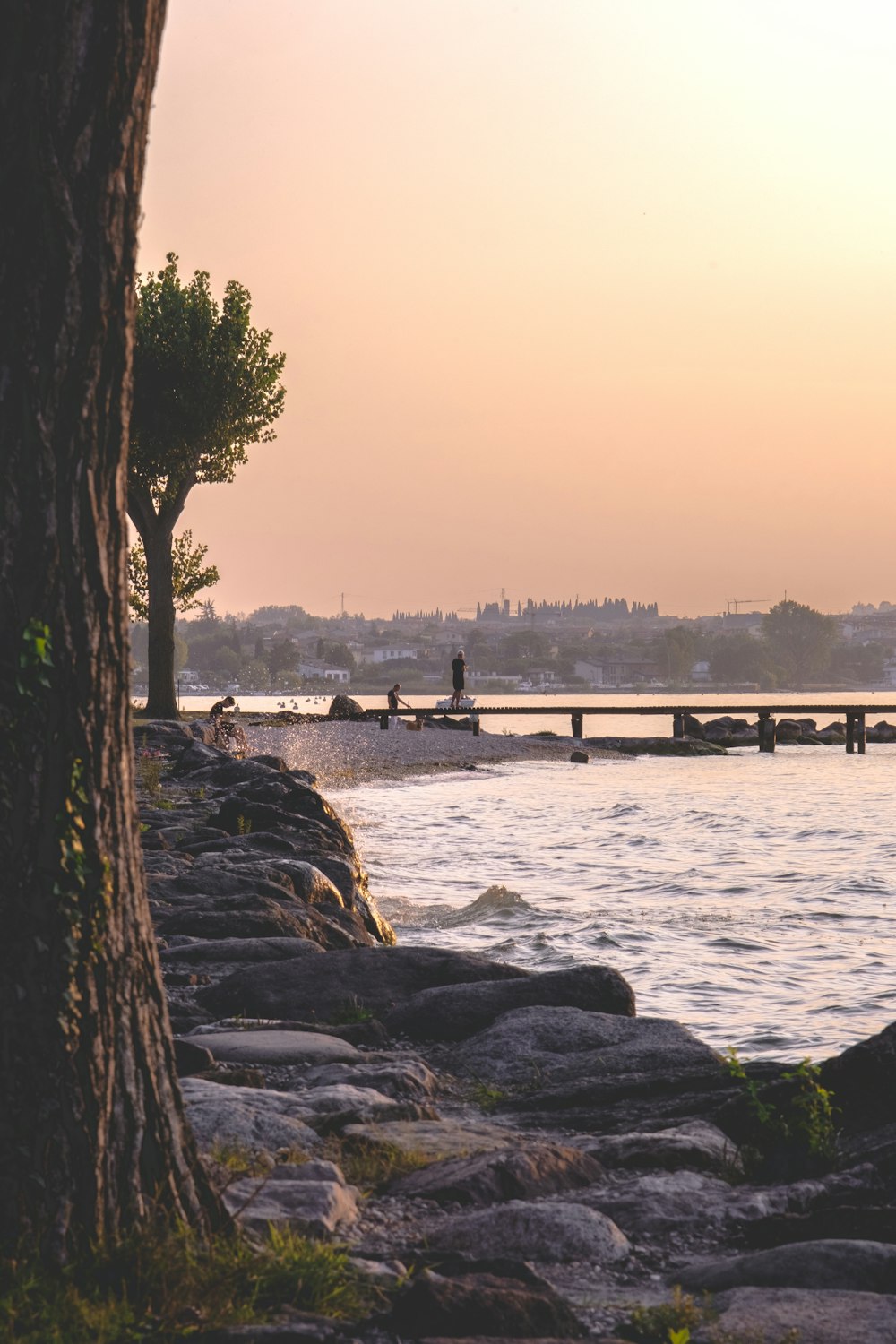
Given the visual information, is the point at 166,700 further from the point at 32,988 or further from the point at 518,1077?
the point at 32,988

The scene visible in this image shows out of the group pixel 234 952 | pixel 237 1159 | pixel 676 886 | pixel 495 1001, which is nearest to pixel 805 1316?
pixel 237 1159

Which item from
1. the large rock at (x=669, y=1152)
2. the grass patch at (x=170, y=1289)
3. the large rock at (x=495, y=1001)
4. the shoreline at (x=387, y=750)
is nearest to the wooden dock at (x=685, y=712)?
the shoreline at (x=387, y=750)

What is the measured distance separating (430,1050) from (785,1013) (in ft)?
17.8

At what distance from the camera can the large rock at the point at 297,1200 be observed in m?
4.81

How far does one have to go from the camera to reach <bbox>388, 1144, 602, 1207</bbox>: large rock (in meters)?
5.48

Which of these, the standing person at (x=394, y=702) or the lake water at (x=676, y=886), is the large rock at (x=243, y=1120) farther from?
the standing person at (x=394, y=702)

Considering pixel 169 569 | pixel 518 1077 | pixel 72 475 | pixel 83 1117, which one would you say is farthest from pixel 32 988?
pixel 169 569

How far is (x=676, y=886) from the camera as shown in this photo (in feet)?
71.8

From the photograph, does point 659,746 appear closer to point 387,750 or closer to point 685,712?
point 685,712

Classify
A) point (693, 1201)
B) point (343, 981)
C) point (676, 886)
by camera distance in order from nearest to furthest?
point (693, 1201) → point (343, 981) → point (676, 886)

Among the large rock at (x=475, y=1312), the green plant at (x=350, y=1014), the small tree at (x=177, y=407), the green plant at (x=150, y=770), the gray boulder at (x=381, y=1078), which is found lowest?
the green plant at (x=350, y=1014)

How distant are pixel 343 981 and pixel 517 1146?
3572mm

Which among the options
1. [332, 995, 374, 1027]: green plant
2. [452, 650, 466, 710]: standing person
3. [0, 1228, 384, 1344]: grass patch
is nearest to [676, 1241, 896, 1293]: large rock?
[0, 1228, 384, 1344]: grass patch

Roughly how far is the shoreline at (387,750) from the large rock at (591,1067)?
27.7 metres
